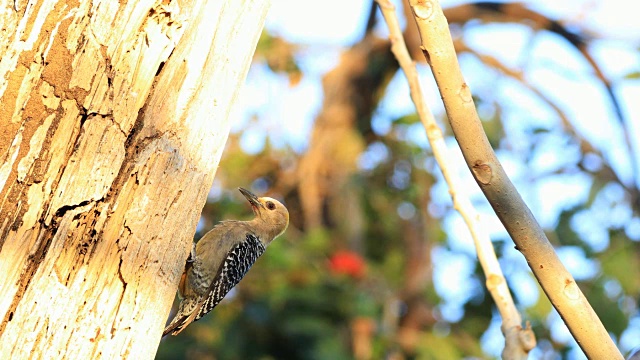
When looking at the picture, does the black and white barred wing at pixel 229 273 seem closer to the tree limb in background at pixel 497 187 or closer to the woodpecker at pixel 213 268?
the woodpecker at pixel 213 268

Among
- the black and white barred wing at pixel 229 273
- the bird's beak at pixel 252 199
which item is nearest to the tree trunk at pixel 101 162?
the black and white barred wing at pixel 229 273

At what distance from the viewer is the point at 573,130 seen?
786cm

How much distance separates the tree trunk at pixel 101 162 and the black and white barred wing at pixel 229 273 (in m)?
2.06

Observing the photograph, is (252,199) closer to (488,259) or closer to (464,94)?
(488,259)

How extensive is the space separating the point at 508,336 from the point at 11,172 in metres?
2.02

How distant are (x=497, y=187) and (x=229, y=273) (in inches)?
108

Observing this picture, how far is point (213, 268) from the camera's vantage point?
15.3 feet

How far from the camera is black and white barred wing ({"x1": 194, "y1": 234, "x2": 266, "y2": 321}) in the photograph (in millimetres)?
4609

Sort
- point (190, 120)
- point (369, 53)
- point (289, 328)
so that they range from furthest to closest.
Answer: point (369, 53), point (289, 328), point (190, 120)

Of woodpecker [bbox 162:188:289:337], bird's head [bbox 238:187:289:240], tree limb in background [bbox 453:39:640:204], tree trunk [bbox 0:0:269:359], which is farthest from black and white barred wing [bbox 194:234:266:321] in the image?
tree limb in background [bbox 453:39:640:204]

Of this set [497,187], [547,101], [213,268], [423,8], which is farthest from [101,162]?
[547,101]

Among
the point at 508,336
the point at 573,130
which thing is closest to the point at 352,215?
the point at 573,130

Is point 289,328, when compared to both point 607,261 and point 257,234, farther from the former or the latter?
point 607,261

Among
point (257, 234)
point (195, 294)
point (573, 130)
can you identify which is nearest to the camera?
point (195, 294)
